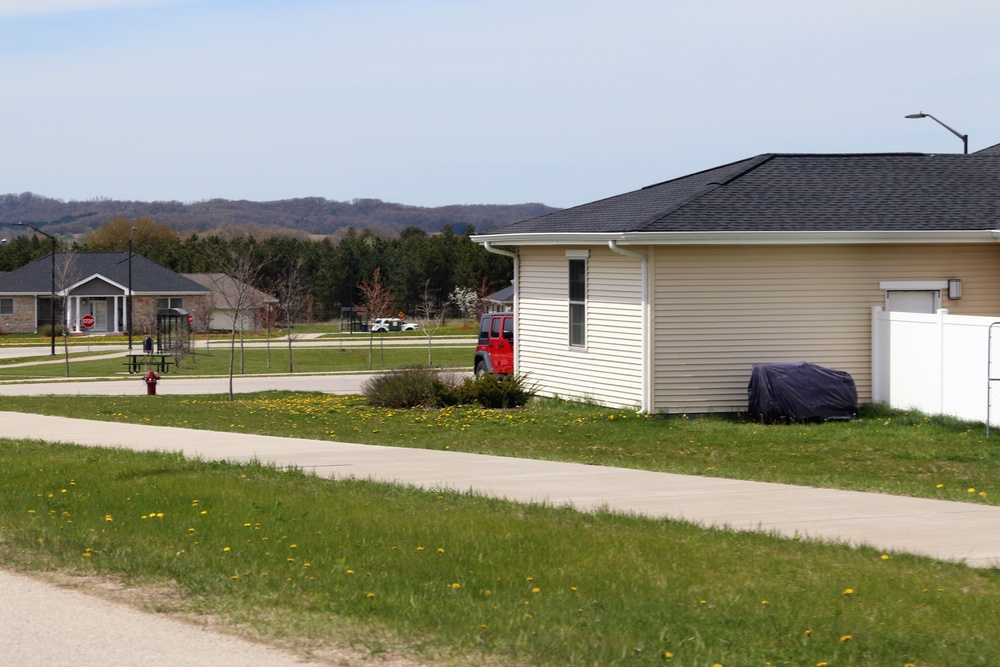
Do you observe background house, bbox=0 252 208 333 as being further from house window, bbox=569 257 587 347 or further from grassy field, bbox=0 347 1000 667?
grassy field, bbox=0 347 1000 667

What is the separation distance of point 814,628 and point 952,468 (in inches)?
356

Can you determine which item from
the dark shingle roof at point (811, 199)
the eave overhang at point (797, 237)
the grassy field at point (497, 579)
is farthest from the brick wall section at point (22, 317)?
the grassy field at point (497, 579)

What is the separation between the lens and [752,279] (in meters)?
20.3

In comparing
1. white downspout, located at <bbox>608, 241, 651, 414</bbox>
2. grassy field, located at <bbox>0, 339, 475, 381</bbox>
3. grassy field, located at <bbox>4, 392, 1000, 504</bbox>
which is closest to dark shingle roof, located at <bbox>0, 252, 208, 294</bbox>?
grassy field, located at <bbox>0, 339, 475, 381</bbox>

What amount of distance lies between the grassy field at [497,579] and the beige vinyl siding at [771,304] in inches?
381

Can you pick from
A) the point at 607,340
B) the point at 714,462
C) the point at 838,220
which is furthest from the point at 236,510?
the point at 838,220

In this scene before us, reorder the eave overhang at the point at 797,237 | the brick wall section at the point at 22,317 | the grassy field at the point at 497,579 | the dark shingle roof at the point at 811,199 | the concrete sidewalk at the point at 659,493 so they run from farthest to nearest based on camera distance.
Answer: the brick wall section at the point at 22,317 → the dark shingle roof at the point at 811,199 → the eave overhang at the point at 797,237 → the concrete sidewalk at the point at 659,493 → the grassy field at the point at 497,579

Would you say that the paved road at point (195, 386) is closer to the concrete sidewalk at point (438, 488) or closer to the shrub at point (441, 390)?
the shrub at point (441, 390)

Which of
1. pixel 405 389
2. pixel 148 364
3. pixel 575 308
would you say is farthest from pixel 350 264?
pixel 575 308

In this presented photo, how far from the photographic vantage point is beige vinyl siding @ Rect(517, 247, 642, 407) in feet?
67.5

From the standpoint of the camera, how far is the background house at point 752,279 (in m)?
20.0

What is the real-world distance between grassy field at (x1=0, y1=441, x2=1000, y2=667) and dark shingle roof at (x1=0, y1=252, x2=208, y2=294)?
71.4 m

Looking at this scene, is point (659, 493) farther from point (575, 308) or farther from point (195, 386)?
point (195, 386)

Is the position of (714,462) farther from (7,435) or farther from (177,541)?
(7,435)
